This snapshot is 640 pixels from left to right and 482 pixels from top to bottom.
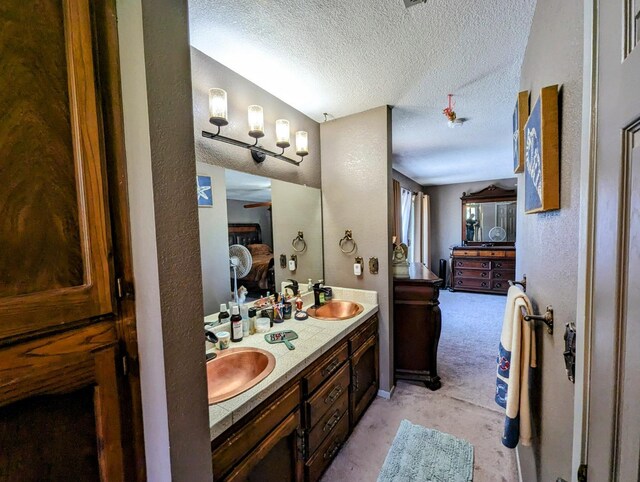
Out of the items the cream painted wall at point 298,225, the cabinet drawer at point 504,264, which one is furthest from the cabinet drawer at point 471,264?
the cream painted wall at point 298,225

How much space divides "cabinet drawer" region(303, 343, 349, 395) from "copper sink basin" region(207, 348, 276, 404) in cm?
23

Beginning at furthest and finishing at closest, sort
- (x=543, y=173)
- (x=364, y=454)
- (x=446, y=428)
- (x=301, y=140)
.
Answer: (x=301, y=140), (x=446, y=428), (x=364, y=454), (x=543, y=173)

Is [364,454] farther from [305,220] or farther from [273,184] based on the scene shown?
[273,184]

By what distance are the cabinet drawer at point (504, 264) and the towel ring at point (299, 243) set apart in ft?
15.3

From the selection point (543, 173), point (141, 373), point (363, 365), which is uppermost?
point (543, 173)

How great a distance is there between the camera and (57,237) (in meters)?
0.53

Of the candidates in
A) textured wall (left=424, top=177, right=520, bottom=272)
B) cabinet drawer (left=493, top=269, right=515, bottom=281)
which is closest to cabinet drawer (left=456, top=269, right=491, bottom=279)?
cabinet drawer (left=493, top=269, right=515, bottom=281)

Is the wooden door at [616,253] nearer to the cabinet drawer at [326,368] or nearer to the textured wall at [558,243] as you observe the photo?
the textured wall at [558,243]

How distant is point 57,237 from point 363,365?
194cm

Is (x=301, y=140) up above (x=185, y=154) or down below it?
above

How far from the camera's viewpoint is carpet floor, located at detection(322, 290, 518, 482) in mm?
1548

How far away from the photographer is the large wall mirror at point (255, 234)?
1553 mm

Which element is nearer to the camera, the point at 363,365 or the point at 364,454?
the point at 364,454

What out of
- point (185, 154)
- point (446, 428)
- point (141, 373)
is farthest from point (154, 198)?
point (446, 428)
